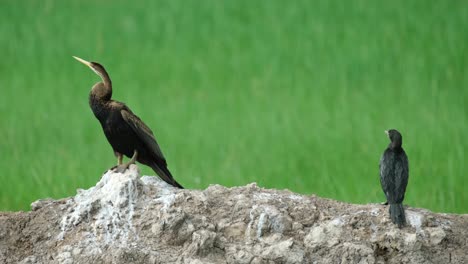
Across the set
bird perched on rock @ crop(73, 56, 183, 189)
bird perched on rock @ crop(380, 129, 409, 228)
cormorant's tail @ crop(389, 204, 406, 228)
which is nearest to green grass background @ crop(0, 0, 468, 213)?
bird perched on rock @ crop(380, 129, 409, 228)

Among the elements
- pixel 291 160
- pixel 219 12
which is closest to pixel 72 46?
pixel 219 12

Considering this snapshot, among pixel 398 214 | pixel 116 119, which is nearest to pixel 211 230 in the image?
pixel 116 119

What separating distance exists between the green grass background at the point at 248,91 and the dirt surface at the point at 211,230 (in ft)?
9.61

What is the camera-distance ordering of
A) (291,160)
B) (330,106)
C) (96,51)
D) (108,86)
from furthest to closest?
(96,51), (330,106), (291,160), (108,86)

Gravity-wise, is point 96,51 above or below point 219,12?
below

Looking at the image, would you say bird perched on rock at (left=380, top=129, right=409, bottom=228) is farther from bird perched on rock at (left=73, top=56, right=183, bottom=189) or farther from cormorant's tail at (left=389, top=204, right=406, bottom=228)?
bird perched on rock at (left=73, top=56, right=183, bottom=189)

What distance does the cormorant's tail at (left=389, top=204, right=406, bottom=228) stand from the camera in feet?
21.9

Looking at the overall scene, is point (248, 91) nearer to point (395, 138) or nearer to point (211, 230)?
point (395, 138)

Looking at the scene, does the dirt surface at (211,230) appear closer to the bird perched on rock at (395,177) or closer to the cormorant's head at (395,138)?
the bird perched on rock at (395,177)

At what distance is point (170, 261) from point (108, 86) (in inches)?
56.8

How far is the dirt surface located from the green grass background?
2928 mm

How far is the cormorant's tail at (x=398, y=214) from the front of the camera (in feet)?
21.9

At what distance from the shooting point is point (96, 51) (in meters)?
15.1

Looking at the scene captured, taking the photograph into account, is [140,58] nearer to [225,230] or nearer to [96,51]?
[96,51]
